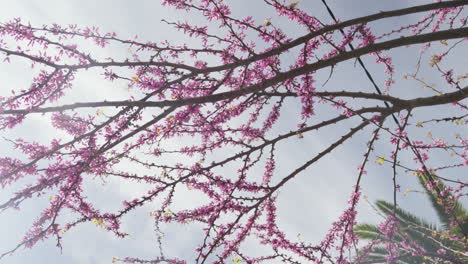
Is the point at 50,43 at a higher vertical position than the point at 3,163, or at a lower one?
higher

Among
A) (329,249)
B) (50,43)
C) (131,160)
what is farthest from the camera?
(329,249)

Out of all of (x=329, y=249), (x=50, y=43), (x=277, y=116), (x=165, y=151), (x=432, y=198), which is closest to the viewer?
(x=50, y=43)

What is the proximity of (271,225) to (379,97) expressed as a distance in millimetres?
2375

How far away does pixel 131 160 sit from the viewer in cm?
411

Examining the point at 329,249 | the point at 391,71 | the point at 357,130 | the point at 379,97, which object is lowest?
the point at 329,249

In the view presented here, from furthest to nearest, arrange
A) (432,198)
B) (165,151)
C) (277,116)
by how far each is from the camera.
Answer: (432,198) → (277,116) → (165,151)

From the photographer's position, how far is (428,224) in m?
14.0

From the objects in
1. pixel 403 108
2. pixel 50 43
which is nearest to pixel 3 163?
pixel 50 43

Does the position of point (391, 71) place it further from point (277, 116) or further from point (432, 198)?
point (432, 198)

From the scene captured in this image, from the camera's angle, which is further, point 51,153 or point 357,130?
point 357,130

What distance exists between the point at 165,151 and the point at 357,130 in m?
2.66

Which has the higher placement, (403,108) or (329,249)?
(403,108)

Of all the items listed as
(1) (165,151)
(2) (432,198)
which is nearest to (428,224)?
(2) (432,198)

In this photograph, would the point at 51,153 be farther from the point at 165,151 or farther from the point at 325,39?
the point at 325,39
